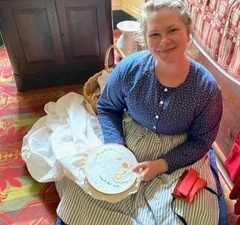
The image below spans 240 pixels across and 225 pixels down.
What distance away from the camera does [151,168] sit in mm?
952

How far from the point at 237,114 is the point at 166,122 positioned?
321mm

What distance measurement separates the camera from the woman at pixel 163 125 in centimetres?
86

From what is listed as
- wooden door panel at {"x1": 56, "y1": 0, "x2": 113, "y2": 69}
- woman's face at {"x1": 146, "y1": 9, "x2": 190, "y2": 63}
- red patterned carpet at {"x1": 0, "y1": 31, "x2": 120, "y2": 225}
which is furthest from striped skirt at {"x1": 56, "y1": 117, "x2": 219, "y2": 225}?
wooden door panel at {"x1": 56, "y1": 0, "x2": 113, "y2": 69}

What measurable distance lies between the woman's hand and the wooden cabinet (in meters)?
0.96

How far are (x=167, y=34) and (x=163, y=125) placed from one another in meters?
0.31

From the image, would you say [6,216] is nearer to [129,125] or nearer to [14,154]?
[14,154]

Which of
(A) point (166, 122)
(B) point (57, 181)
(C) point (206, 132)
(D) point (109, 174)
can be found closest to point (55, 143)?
(B) point (57, 181)

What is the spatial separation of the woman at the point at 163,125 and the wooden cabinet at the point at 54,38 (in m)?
0.69

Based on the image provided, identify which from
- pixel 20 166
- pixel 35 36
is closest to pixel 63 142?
pixel 20 166

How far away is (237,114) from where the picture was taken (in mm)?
1085

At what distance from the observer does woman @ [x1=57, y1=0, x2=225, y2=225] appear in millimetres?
861

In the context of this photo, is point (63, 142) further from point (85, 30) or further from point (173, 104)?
point (85, 30)

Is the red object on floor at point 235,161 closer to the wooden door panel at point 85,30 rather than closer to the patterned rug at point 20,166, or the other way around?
the patterned rug at point 20,166

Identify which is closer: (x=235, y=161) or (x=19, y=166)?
(x=235, y=161)
